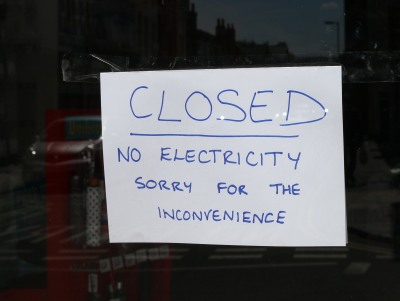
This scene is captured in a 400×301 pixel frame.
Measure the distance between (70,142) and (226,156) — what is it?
1443 mm

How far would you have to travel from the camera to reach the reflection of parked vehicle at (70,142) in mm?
2654

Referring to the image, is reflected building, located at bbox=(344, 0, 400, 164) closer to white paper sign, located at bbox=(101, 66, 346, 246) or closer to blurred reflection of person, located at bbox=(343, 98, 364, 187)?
blurred reflection of person, located at bbox=(343, 98, 364, 187)

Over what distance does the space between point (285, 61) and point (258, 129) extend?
28cm

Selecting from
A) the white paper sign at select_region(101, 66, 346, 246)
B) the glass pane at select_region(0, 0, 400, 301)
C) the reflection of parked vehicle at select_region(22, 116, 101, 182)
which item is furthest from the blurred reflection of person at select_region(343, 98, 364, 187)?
the reflection of parked vehicle at select_region(22, 116, 101, 182)

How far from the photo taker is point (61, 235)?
8.75 feet

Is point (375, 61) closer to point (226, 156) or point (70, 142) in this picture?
point (226, 156)

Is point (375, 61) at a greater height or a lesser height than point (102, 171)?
greater

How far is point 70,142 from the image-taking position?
8.89ft

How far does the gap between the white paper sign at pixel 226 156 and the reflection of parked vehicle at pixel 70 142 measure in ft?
3.85

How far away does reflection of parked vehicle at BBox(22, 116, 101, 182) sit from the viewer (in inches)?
104

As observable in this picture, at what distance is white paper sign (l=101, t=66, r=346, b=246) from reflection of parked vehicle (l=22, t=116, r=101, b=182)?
1.17m

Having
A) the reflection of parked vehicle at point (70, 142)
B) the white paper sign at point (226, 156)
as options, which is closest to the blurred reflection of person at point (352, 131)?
the white paper sign at point (226, 156)

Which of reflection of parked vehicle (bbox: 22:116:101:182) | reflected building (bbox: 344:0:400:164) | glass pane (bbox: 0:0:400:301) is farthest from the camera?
reflection of parked vehicle (bbox: 22:116:101:182)

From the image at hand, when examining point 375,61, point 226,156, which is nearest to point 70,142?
point 226,156
